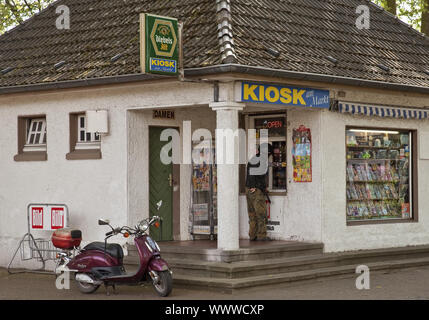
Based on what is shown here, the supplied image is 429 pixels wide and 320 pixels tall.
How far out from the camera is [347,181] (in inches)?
617

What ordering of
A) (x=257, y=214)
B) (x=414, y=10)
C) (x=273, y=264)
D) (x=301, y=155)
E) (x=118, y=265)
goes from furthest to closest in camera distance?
(x=414, y=10) → (x=257, y=214) → (x=301, y=155) → (x=273, y=264) → (x=118, y=265)

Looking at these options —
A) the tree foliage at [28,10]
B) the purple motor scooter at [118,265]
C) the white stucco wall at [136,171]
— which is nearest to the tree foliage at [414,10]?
the tree foliage at [28,10]

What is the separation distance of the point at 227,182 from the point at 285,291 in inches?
76.8

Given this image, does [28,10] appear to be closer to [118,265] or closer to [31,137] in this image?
[31,137]

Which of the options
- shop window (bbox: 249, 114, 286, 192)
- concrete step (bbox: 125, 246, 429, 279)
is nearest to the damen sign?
shop window (bbox: 249, 114, 286, 192)

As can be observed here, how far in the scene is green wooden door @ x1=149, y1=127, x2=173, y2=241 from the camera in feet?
50.2

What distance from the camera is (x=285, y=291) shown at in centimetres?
1272

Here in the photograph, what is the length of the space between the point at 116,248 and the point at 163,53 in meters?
3.08

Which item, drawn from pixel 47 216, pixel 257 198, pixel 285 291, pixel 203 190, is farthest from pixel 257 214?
pixel 47 216

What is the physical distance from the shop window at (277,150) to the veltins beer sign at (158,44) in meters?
3.17

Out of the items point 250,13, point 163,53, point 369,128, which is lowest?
point 369,128

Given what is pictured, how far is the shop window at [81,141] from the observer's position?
50.3ft
